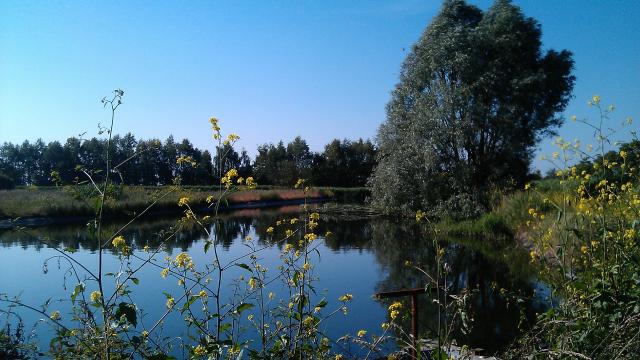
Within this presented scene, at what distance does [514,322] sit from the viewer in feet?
20.5

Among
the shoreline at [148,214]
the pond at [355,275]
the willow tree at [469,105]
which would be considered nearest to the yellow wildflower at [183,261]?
the pond at [355,275]

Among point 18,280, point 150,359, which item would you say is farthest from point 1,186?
point 150,359

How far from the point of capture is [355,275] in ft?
29.1

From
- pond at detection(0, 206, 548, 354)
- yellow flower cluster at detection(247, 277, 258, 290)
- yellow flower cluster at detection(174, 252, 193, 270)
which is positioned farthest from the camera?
pond at detection(0, 206, 548, 354)

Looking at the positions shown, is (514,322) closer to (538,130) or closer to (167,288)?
(167,288)

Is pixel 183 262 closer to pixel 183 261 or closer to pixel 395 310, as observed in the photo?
pixel 183 261

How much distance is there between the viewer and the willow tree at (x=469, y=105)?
16.4 m

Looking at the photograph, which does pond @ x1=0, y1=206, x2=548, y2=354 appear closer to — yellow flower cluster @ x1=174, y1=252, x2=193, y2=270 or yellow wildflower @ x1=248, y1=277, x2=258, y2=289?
yellow flower cluster @ x1=174, y1=252, x2=193, y2=270

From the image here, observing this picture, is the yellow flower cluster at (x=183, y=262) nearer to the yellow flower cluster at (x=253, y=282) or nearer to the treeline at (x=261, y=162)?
the yellow flower cluster at (x=253, y=282)

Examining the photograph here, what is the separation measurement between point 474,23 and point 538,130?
4.41 m

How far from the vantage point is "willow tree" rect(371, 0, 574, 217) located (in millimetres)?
16438

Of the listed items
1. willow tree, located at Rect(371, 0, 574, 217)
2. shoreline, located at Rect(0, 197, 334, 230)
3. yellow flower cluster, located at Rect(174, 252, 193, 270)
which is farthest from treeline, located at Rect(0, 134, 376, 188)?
yellow flower cluster, located at Rect(174, 252, 193, 270)

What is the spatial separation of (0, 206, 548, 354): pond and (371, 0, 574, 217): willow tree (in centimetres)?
226

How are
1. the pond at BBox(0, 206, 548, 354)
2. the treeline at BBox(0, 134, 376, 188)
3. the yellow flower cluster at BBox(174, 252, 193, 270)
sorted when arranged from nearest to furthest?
the yellow flower cluster at BBox(174, 252, 193, 270), the pond at BBox(0, 206, 548, 354), the treeline at BBox(0, 134, 376, 188)
